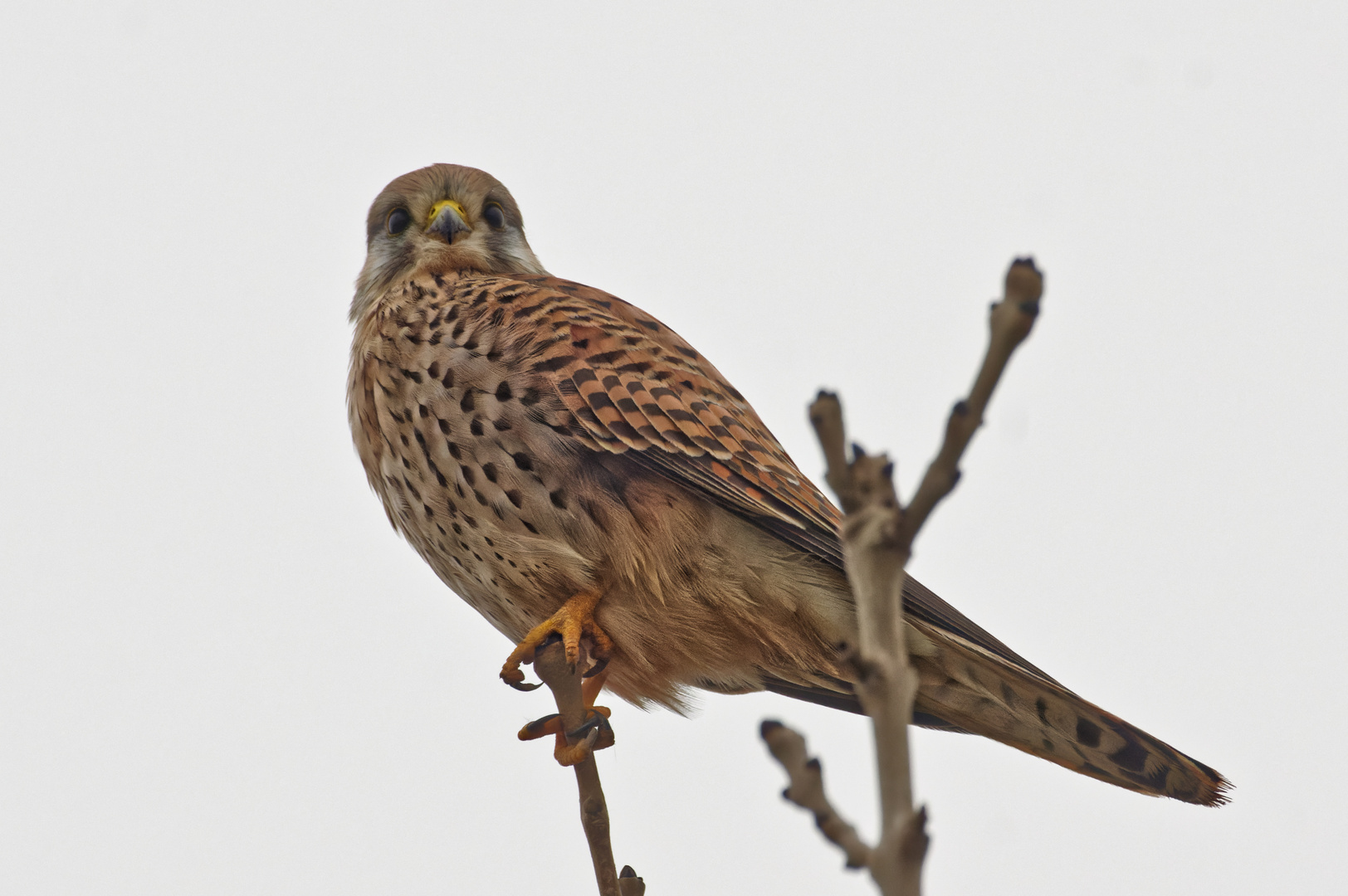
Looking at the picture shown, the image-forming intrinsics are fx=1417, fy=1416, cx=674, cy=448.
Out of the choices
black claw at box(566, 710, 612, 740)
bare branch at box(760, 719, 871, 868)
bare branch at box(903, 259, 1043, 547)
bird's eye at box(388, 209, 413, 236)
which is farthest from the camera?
bird's eye at box(388, 209, 413, 236)

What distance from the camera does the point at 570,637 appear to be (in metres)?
3.54

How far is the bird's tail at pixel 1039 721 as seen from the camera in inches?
132

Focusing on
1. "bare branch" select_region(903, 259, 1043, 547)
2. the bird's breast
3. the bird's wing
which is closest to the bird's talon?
the bird's breast

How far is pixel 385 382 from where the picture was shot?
392 centimetres

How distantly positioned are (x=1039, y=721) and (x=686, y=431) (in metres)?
1.20

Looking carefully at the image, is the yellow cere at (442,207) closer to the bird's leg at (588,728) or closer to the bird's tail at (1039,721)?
the bird's leg at (588,728)

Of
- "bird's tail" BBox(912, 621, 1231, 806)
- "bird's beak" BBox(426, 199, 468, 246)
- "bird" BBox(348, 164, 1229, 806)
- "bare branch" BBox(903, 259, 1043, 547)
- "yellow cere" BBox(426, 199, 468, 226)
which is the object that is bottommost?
"bare branch" BBox(903, 259, 1043, 547)

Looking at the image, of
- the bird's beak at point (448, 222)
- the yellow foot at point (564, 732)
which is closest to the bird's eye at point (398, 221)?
the bird's beak at point (448, 222)

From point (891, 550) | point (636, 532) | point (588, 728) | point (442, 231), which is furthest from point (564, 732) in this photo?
point (442, 231)

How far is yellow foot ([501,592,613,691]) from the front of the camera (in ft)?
11.2

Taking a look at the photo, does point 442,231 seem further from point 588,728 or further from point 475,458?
point 588,728

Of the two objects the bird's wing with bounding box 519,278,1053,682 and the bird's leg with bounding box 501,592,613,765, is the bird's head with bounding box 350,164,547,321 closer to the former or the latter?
the bird's wing with bounding box 519,278,1053,682

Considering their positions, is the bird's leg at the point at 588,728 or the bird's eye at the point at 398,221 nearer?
the bird's leg at the point at 588,728

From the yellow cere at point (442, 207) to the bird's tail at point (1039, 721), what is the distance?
2.26m
